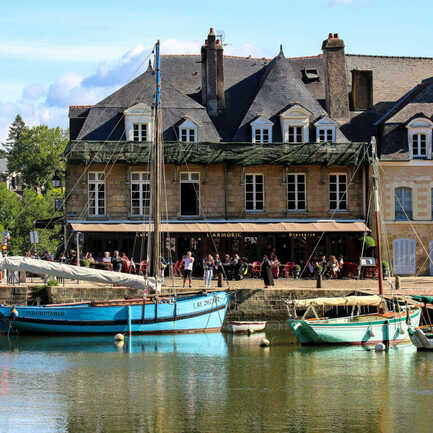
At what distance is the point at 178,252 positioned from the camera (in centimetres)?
4541

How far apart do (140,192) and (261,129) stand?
650 cm

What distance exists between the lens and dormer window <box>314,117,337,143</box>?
46.5 m

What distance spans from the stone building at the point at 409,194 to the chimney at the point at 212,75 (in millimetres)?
8410

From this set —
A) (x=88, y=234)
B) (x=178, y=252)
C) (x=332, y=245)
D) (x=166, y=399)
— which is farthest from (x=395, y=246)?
(x=166, y=399)

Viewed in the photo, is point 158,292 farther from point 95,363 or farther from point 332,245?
point 332,245

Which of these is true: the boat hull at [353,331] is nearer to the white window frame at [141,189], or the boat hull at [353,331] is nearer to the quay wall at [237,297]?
the quay wall at [237,297]

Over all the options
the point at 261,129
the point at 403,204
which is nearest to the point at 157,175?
the point at 261,129

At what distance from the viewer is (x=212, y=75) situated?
47688 millimetres

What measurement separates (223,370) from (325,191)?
62.6 ft

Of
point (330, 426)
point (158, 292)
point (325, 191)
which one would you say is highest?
point (325, 191)

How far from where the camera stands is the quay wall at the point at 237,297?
38188 mm

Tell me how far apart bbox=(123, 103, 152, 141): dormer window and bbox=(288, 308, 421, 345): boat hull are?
15.8 metres

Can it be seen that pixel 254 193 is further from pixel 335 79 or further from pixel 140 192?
pixel 335 79

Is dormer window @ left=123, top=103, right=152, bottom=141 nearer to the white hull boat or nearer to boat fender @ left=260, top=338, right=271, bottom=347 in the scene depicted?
boat fender @ left=260, top=338, right=271, bottom=347
